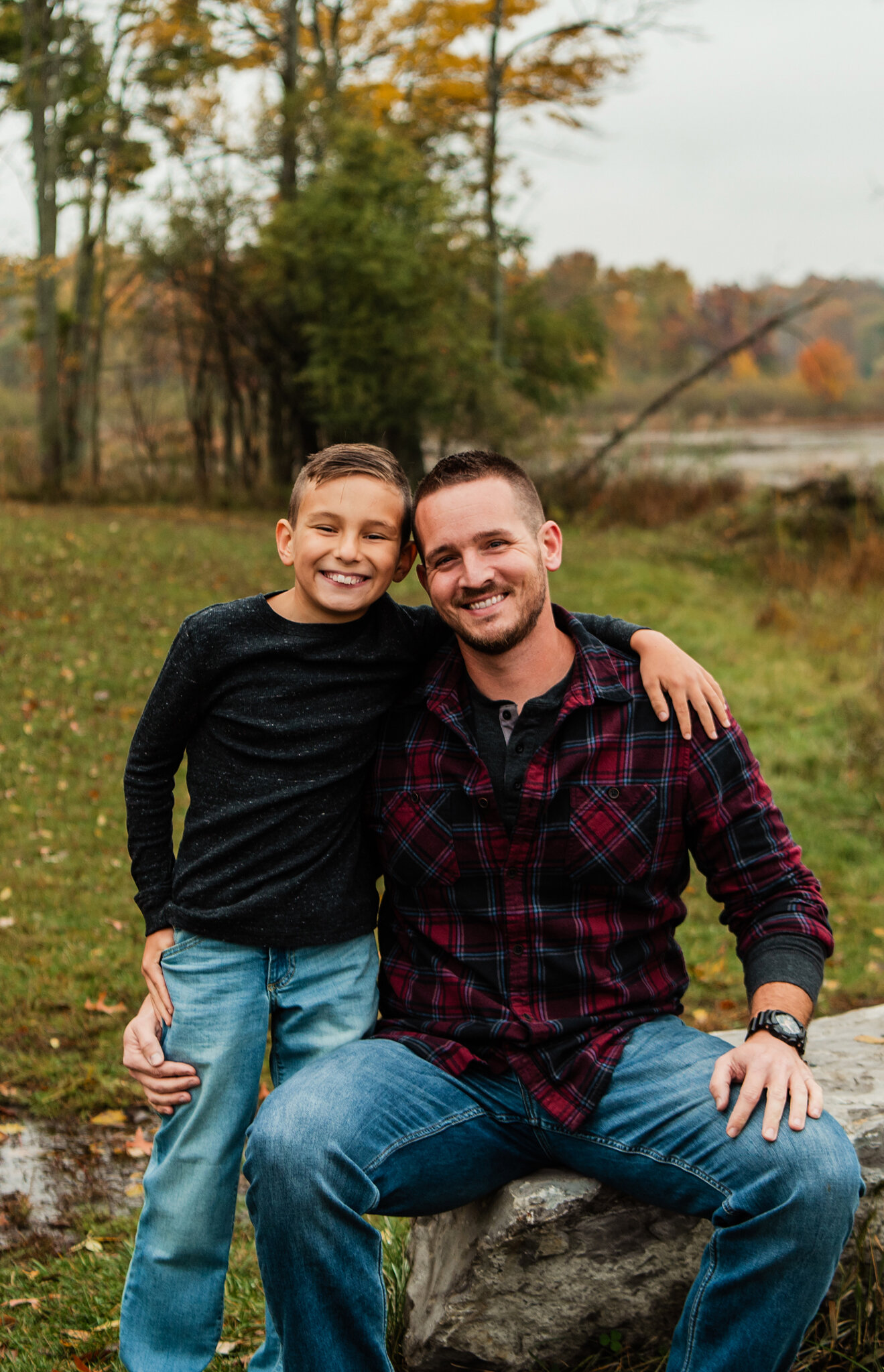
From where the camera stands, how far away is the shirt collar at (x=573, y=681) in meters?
2.46

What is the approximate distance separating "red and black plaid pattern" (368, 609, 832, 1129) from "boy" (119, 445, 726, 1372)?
4.6 inches

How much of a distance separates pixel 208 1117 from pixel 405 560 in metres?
1.21

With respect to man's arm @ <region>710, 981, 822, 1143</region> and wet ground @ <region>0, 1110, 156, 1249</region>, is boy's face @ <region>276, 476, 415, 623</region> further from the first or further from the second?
wet ground @ <region>0, 1110, 156, 1249</region>

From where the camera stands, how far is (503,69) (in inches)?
813

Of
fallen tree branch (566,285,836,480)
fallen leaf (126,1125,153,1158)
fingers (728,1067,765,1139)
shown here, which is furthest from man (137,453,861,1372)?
fallen tree branch (566,285,836,480)

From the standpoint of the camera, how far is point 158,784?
→ 2555 millimetres

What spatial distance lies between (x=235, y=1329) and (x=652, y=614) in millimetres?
9980

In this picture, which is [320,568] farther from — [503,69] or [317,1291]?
[503,69]

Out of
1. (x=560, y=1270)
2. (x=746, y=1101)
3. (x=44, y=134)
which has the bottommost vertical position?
(x=560, y=1270)

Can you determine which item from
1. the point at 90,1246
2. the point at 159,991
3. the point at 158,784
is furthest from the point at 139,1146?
the point at 158,784

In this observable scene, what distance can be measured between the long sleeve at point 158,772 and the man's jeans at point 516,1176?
1.85 ft

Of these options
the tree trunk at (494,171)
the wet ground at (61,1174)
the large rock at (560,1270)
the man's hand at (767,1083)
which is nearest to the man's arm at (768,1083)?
the man's hand at (767,1083)

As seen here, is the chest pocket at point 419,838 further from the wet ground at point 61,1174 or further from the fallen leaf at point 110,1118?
the fallen leaf at point 110,1118

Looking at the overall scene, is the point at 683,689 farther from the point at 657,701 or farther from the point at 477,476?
the point at 477,476
